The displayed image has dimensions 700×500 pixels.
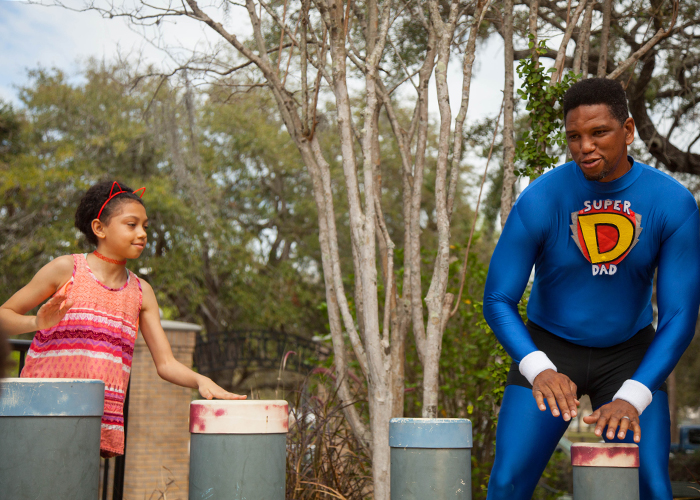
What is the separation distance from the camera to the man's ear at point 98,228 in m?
2.60

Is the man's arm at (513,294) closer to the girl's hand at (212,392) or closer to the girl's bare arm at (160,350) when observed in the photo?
the girl's hand at (212,392)

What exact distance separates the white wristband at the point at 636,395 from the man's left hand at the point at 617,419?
Answer: 2 centimetres

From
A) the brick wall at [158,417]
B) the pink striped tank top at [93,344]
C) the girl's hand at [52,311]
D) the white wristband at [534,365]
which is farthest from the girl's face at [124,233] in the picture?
the brick wall at [158,417]

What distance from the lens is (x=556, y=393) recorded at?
191 cm

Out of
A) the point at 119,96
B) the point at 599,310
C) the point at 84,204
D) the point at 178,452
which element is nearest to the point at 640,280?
the point at 599,310

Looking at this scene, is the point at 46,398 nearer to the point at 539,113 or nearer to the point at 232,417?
the point at 232,417

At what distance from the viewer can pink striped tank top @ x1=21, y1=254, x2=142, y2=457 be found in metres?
2.37

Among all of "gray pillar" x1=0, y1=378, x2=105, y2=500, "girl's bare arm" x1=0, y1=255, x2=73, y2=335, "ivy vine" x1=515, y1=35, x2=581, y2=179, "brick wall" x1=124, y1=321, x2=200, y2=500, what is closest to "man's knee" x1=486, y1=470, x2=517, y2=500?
"gray pillar" x1=0, y1=378, x2=105, y2=500

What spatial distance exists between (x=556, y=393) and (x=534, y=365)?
12 cm

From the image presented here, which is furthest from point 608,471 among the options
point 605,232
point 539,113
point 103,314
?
point 539,113

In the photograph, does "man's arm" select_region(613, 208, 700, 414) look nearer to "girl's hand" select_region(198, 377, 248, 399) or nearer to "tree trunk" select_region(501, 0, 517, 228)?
"girl's hand" select_region(198, 377, 248, 399)

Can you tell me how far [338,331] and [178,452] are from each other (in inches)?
189

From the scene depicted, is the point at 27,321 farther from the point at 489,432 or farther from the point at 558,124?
the point at 489,432

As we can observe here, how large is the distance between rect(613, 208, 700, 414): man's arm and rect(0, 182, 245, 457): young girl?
1.24 meters
